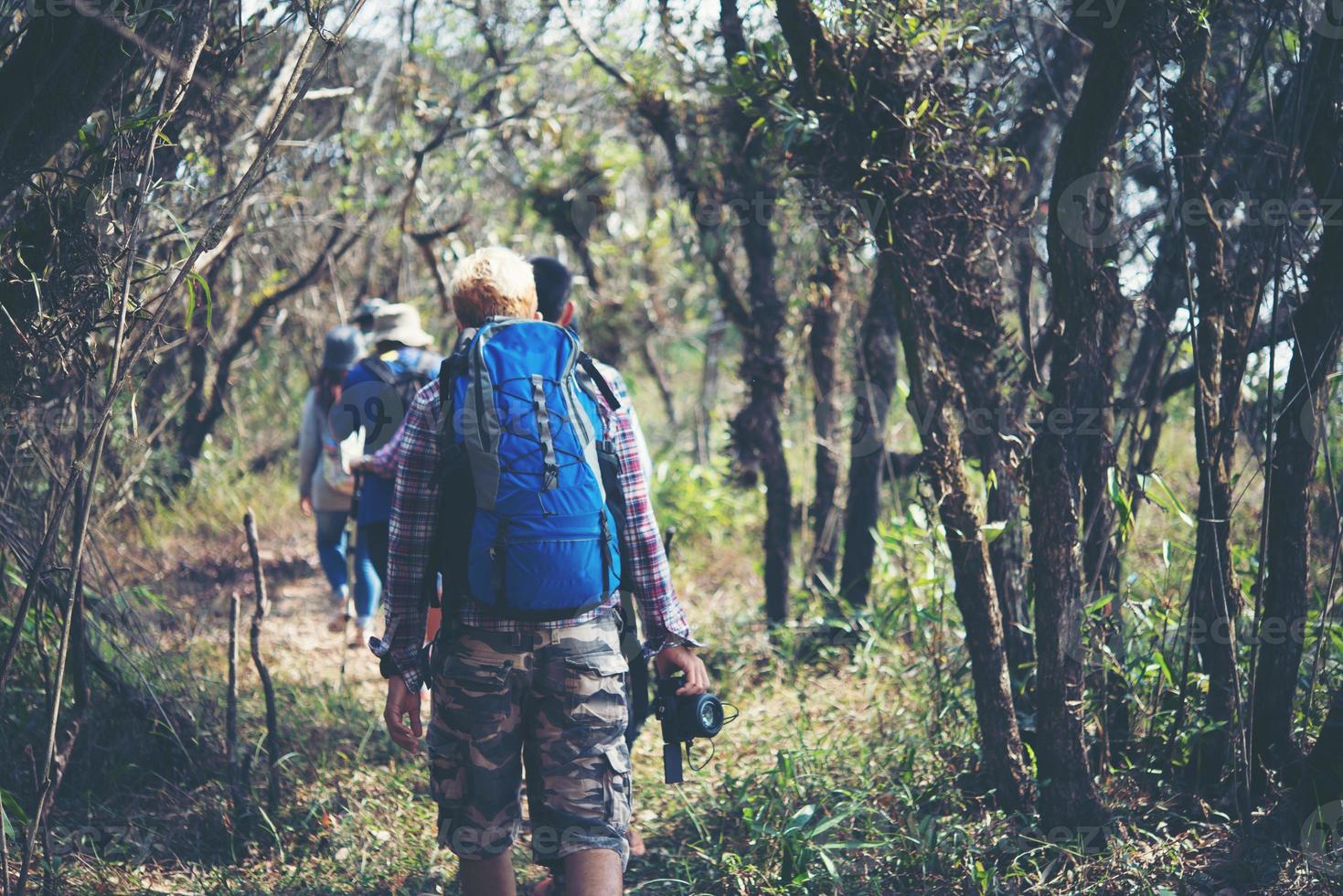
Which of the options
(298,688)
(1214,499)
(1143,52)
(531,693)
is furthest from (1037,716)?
(298,688)

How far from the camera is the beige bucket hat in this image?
468 cm

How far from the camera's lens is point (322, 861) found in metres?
3.33

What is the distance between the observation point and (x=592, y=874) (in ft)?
7.41

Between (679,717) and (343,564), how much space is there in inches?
142

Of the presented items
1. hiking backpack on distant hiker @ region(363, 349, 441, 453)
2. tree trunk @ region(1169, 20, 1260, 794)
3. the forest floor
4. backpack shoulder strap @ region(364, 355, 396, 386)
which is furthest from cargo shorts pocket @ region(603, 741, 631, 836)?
backpack shoulder strap @ region(364, 355, 396, 386)

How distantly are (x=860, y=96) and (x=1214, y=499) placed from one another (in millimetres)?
1611

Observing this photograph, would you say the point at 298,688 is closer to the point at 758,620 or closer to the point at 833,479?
the point at 758,620

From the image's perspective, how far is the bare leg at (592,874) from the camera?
7.38 ft

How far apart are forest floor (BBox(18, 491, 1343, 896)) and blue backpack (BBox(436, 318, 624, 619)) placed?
52.6 inches

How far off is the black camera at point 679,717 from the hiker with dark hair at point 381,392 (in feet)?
7.55

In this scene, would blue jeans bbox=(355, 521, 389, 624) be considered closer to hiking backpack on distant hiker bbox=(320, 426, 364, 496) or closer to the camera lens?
hiking backpack on distant hiker bbox=(320, 426, 364, 496)

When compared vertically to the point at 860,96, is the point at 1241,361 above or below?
below

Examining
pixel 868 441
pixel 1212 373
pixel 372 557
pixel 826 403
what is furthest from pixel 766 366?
pixel 1212 373

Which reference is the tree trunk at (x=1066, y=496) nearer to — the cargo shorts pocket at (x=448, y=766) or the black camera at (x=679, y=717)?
the black camera at (x=679, y=717)
